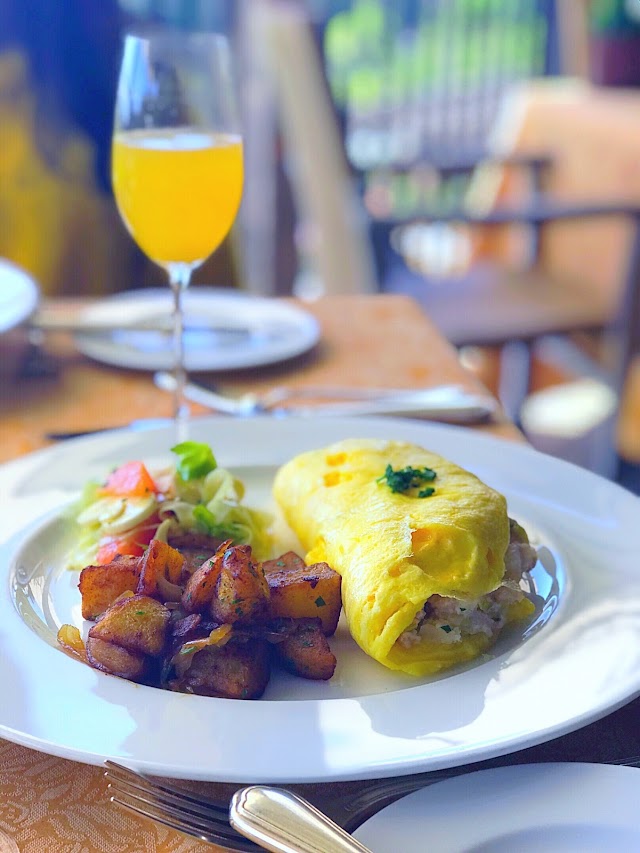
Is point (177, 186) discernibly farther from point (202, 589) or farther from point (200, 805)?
point (200, 805)

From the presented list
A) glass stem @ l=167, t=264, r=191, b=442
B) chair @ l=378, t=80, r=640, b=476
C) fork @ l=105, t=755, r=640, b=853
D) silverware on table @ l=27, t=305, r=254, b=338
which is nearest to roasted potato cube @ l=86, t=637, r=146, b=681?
fork @ l=105, t=755, r=640, b=853

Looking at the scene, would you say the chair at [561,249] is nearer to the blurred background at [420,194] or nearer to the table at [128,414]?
the blurred background at [420,194]

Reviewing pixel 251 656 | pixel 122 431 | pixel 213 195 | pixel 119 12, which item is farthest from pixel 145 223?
pixel 119 12

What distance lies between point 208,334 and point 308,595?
102cm

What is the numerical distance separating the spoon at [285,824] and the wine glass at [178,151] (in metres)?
0.75

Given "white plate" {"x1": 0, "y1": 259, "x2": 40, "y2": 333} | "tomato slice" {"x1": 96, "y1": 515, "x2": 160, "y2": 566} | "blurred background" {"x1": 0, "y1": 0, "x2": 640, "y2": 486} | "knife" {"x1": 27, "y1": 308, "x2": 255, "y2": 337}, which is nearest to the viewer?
"tomato slice" {"x1": 96, "y1": 515, "x2": 160, "y2": 566}

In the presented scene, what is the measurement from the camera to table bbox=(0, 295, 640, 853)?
0.67 meters

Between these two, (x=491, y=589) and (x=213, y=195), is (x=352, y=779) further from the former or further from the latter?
(x=213, y=195)

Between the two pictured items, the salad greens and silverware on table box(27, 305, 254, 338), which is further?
silverware on table box(27, 305, 254, 338)

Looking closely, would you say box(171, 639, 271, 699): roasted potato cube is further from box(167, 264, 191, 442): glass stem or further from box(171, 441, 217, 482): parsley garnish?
box(167, 264, 191, 442): glass stem

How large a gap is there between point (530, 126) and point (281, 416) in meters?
3.67

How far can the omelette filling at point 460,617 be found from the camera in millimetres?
840

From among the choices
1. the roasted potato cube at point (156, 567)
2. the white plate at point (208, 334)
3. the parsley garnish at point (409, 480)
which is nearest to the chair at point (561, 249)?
the white plate at point (208, 334)

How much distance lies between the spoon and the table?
8cm
